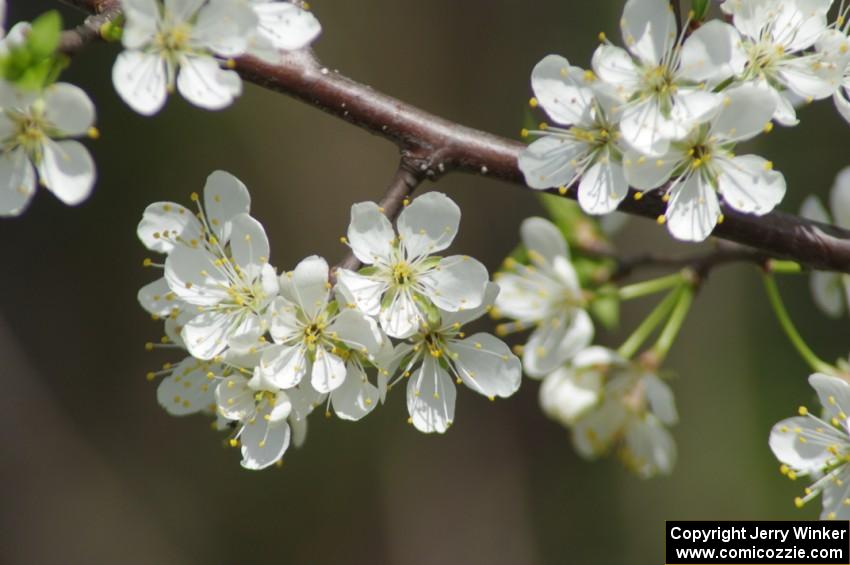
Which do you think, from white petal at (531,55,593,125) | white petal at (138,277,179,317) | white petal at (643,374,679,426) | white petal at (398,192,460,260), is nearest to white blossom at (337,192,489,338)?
white petal at (398,192,460,260)

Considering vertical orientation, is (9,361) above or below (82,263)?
below

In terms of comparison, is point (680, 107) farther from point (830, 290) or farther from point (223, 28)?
point (830, 290)

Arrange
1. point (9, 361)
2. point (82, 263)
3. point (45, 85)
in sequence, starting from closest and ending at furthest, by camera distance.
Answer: point (45, 85) < point (9, 361) < point (82, 263)

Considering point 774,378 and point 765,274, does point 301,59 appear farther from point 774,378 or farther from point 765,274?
point 774,378

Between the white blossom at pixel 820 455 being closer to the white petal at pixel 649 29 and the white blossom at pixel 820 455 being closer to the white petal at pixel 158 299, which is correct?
the white petal at pixel 649 29

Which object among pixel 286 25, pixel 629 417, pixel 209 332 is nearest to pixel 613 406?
pixel 629 417

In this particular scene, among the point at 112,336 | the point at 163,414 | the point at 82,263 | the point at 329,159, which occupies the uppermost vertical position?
the point at 329,159

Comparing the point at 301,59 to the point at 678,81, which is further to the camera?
the point at 301,59

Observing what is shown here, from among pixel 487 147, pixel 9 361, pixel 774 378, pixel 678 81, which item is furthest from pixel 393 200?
pixel 774 378
